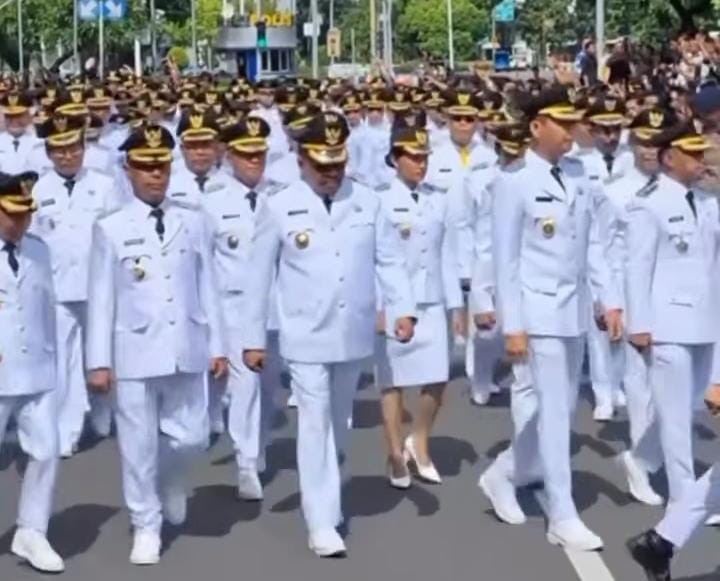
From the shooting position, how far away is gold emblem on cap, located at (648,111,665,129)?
40.8ft

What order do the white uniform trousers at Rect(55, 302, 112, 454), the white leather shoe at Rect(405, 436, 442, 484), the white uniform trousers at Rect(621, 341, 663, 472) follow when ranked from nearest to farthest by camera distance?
the white uniform trousers at Rect(621, 341, 663, 472), the white leather shoe at Rect(405, 436, 442, 484), the white uniform trousers at Rect(55, 302, 112, 454)

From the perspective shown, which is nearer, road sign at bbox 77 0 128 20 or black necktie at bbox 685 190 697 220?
black necktie at bbox 685 190 697 220

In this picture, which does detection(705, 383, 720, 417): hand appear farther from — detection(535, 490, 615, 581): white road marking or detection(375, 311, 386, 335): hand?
detection(375, 311, 386, 335): hand

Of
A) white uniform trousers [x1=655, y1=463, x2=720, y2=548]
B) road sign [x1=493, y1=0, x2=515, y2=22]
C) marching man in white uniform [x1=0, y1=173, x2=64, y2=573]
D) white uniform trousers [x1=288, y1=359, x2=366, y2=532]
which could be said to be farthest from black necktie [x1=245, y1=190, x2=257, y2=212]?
→ road sign [x1=493, y1=0, x2=515, y2=22]

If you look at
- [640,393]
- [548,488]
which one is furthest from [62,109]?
[548,488]

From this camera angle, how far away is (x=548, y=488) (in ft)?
34.4

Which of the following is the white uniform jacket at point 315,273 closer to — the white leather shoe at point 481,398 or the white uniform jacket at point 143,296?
the white uniform jacket at point 143,296

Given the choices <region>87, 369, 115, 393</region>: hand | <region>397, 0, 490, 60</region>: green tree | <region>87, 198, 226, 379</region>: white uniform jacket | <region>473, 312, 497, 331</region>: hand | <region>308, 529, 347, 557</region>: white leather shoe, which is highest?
<region>87, 198, 226, 379</region>: white uniform jacket

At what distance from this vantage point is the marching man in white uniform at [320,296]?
34.2 ft

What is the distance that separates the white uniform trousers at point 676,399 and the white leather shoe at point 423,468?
2.06 meters

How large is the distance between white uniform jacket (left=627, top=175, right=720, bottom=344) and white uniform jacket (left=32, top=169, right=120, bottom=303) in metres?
4.23

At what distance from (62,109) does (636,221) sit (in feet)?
24.7

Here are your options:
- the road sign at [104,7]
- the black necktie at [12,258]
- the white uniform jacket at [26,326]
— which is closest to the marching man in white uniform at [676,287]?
the white uniform jacket at [26,326]

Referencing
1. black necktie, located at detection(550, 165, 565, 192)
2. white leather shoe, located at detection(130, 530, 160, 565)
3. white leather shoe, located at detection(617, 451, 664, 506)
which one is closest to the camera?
white leather shoe, located at detection(130, 530, 160, 565)
